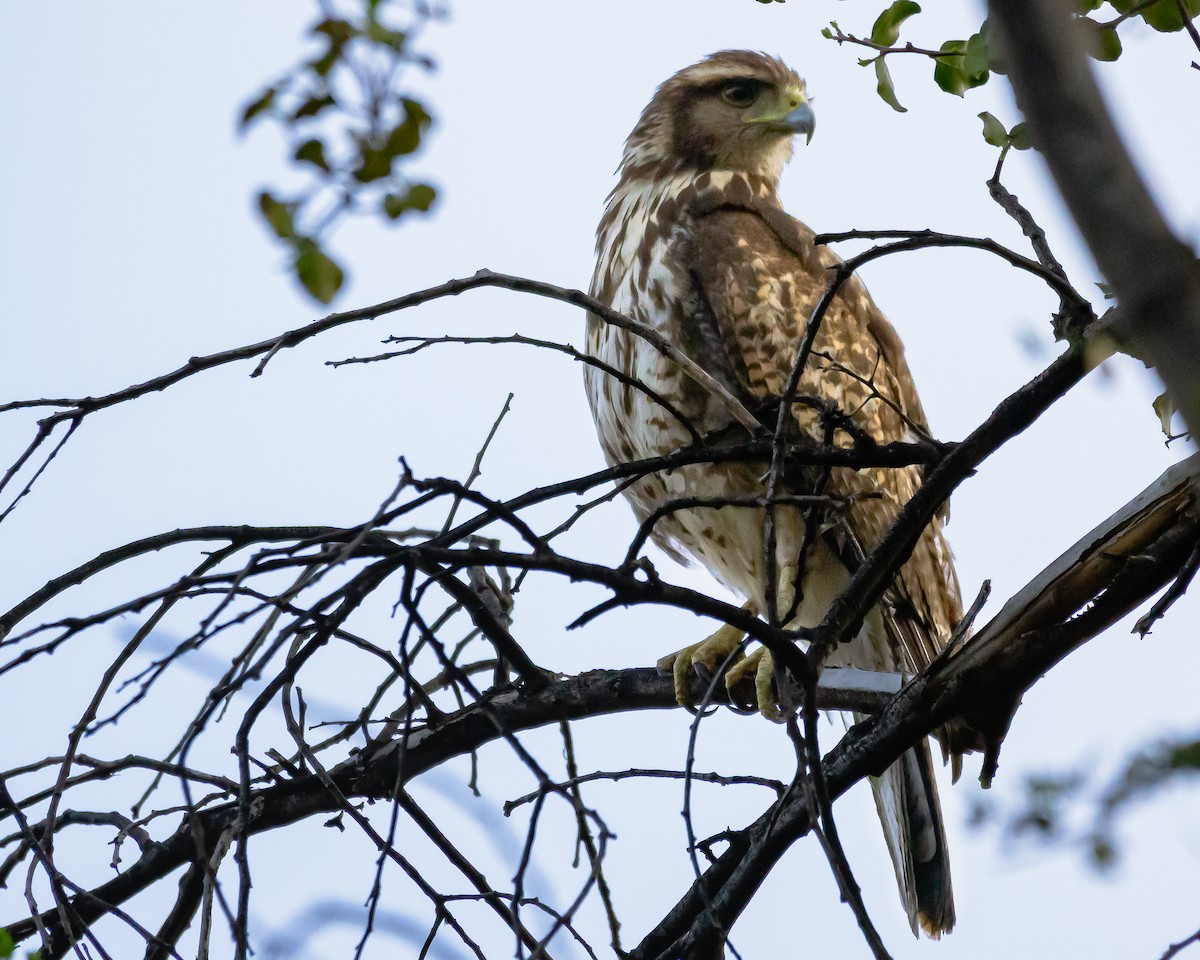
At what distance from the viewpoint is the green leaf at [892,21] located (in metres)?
2.90

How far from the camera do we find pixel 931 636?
4445 millimetres

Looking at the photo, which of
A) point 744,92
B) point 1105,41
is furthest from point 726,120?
point 1105,41

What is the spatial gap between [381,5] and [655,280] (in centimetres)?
255

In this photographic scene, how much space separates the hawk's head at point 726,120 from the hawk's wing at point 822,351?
1.81ft

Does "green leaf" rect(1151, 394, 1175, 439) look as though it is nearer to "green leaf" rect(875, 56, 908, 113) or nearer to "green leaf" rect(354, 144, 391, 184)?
"green leaf" rect(875, 56, 908, 113)

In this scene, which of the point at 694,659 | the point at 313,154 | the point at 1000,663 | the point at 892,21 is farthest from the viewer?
the point at 694,659

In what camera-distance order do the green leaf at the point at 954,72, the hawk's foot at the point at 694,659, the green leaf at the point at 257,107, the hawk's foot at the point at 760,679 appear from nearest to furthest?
the green leaf at the point at 257,107 < the green leaf at the point at 954,72 < the hawk's foot at the point at 694,659 < the hawk's foot at the point at 760,679

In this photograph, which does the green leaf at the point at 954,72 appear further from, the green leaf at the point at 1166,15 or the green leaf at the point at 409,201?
the green leaf at the point at 409,201

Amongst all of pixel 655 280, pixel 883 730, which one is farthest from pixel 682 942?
pixel 655 280

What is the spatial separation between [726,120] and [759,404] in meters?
1.78

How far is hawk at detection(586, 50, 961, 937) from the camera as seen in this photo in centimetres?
402

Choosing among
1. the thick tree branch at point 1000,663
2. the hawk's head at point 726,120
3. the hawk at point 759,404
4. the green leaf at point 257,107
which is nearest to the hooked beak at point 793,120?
the hawk's head at point 726,120

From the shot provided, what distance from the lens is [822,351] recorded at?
4.54 m

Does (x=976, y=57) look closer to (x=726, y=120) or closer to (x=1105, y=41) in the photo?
(x=1105, y=41)
